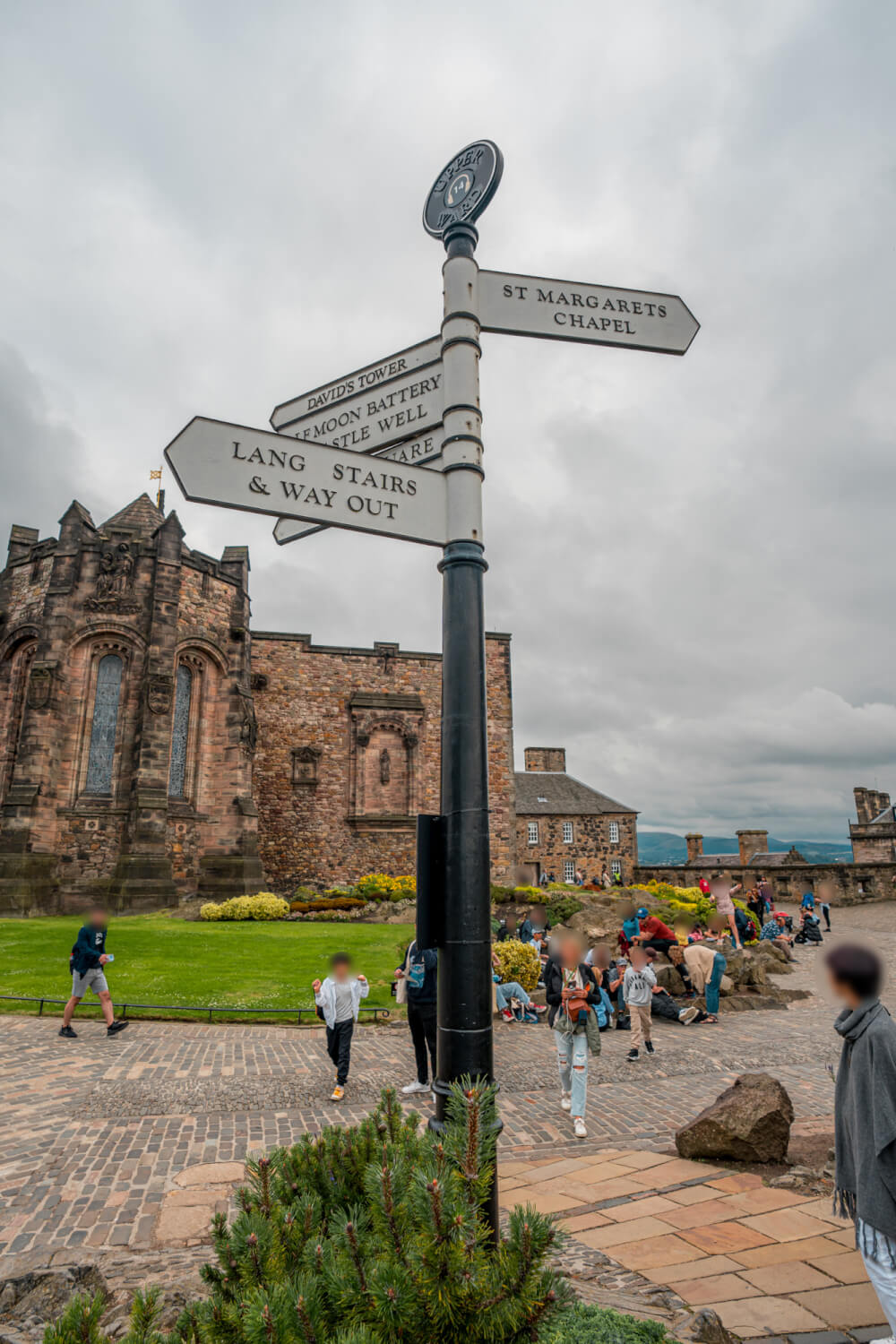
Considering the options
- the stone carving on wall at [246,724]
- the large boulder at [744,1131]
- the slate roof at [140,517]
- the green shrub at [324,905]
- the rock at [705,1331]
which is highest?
→ the slate roof at [140,517]

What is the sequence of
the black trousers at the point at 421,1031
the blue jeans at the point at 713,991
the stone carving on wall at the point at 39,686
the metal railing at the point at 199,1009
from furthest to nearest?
1. the stone carving on wall at the point at 39,686
2. the blue jeans at the point at 713,991
3. the metal railing at the point at 199,1009
4. the black trousers at the point at 421,1031

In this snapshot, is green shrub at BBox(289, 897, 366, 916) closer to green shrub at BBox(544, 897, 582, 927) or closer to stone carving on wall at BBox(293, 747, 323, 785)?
green shrub at BBox(544, 897, 582, 927)

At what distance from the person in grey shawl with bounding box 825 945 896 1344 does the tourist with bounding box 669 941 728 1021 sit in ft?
30.8

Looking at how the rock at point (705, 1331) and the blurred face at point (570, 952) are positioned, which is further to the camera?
the blurred face at point (570, 952)

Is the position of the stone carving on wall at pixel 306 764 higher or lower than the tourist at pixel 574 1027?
higher

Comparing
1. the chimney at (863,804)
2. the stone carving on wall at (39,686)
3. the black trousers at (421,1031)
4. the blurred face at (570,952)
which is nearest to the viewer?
the black trousers at (421,1031)

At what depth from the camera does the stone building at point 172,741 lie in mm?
20719

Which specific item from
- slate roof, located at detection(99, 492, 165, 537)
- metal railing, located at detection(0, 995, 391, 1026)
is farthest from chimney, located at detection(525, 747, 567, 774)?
metal railing, located at detection(0, 995, 391, 1026)

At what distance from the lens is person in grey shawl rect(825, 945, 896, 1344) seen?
2898mm

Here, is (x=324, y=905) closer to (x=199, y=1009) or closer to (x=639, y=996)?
(x=199, y=1009)

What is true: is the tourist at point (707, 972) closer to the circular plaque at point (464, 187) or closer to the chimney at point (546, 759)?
the circular plaque at point (464, 187)

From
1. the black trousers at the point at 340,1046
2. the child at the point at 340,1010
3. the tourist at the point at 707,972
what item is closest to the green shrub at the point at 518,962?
the tourist at the point at 707,972

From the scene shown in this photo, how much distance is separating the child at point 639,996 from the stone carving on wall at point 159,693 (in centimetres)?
1623

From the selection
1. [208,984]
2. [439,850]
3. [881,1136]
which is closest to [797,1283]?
[881,1136]
